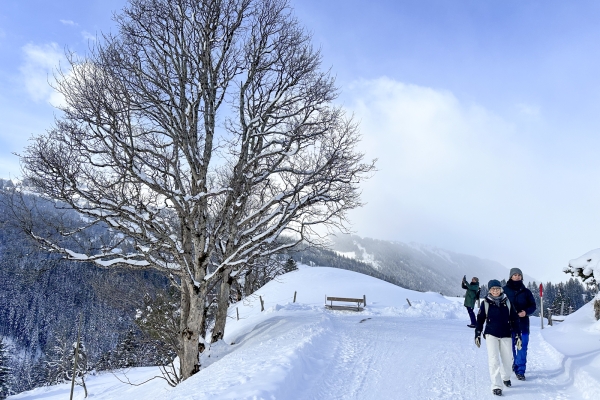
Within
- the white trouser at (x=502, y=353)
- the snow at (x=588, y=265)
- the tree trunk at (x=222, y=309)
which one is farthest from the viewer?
the tree trunk at (x=222, y=309)

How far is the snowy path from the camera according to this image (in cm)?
537

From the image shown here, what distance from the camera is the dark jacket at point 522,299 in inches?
261

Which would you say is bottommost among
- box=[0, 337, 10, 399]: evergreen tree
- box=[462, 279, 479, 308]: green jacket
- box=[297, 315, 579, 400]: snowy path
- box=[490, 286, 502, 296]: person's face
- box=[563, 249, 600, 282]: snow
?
box=[0, 337, 10, 399]: evergreen tree

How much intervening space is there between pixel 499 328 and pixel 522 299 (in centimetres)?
123

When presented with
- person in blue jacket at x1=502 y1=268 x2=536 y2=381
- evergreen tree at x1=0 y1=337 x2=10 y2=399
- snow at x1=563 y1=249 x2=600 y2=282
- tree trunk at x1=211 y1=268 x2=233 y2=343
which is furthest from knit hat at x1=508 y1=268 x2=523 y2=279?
evergreen tree at x1=0 y1=337 x2=10 y2=399

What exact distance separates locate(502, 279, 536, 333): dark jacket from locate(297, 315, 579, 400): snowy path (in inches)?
36.3

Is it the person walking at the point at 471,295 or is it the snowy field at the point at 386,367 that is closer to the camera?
the snowy field at the point at 386,367

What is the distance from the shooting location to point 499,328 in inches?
229

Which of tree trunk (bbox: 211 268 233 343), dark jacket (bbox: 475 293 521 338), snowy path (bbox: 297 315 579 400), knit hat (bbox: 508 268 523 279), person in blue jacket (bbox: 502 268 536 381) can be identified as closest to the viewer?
snowy path (bbox: 297 315 579 400)

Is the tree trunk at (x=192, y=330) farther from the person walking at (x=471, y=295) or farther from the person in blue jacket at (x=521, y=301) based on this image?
the person walking at (x=471, y=295)

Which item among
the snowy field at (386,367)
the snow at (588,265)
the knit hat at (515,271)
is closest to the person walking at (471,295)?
the snowy field at (386,367)

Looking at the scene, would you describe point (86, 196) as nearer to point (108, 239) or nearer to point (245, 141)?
point (108, 239)

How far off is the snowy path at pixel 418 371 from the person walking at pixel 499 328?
37 centimetres

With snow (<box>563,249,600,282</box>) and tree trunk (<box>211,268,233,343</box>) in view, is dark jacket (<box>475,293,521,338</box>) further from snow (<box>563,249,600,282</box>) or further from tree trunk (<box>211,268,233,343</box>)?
tree trunk (<box>211,268,233,343</box>)
